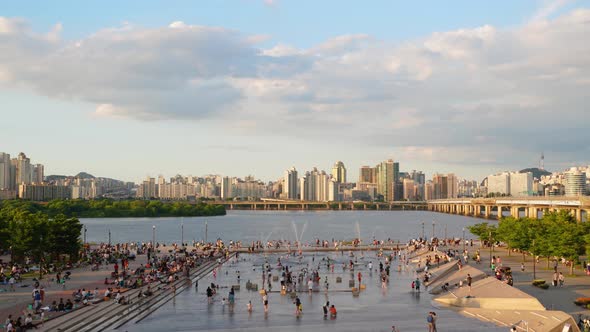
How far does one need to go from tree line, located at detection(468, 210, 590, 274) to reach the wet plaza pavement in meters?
11.5

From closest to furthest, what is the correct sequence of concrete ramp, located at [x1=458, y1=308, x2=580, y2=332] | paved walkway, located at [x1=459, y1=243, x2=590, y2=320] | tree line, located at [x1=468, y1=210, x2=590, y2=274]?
concrete ramp, located at [x1=458, y1=308, x2=580, y2=332] < paved walkway, located at [x1=459, y1=243, x2=590, y2=320] < tree line, located at [x1=468, y1=210, x2=590, y2=274]

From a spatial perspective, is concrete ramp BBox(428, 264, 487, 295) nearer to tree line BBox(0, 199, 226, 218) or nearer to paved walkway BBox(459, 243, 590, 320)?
paved walkway BBox(459, 243, 590, 320)

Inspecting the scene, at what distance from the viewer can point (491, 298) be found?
101 ft

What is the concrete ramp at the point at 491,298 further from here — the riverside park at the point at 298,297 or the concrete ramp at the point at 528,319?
the concrete ramp at the point at 528,319

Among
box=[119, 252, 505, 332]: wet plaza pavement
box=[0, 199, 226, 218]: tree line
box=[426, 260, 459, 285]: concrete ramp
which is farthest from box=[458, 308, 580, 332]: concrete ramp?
box=[0, 199, 226, 218]: tree line

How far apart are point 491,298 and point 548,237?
Answer: 20376 millimetres

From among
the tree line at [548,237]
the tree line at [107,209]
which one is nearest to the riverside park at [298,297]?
the tree line at [548,237]

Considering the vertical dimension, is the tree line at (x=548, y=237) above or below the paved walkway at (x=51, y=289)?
above

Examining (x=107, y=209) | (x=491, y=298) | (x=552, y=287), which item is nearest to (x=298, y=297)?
(x=491, y=298)

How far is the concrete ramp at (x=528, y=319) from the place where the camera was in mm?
25062

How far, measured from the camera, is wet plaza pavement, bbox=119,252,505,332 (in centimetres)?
2702

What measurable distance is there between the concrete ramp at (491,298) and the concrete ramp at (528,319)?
546 millimetres

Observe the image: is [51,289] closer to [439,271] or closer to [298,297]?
[298,297]

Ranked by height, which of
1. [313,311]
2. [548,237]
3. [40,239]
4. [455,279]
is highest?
[548,237]
